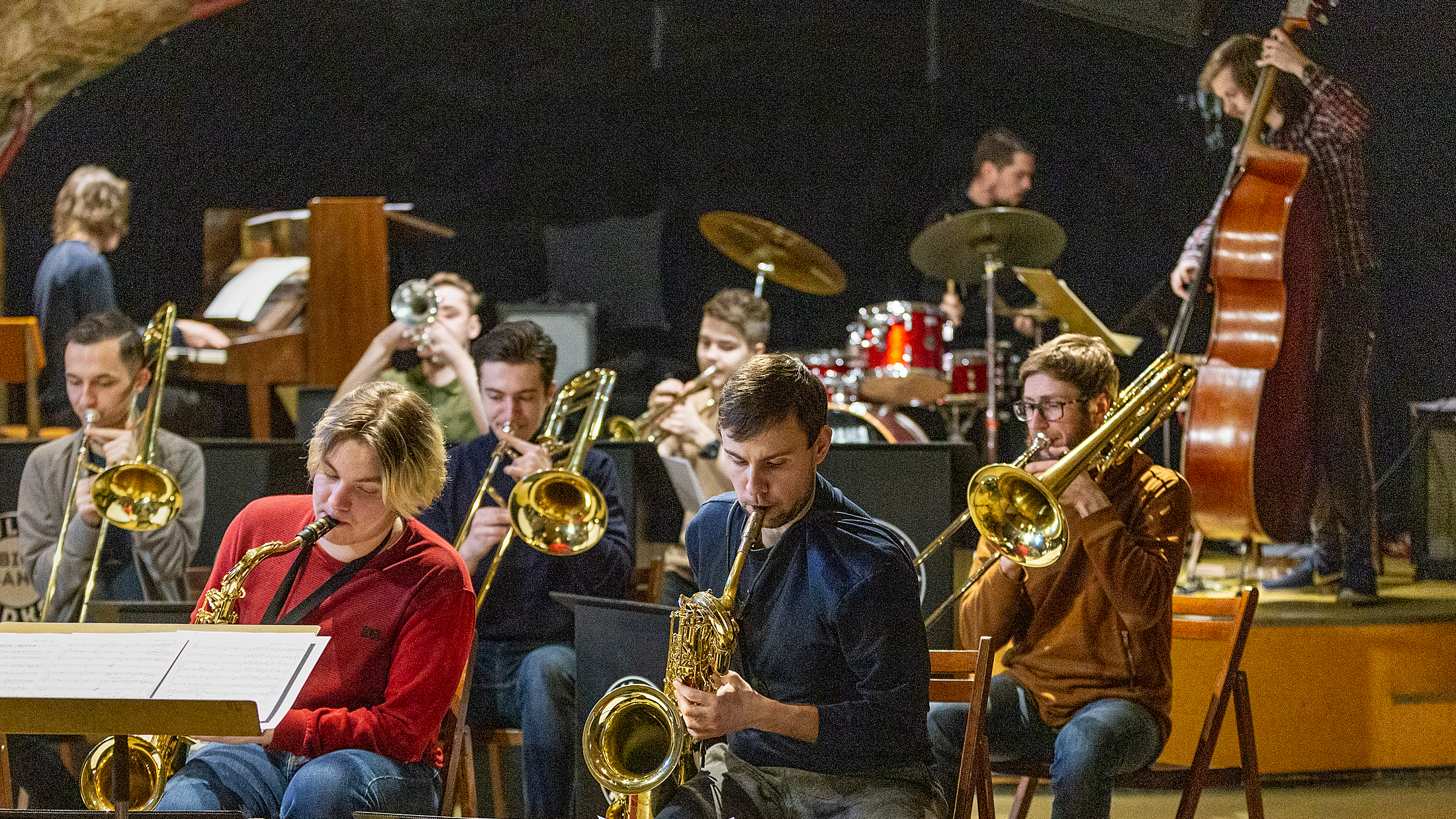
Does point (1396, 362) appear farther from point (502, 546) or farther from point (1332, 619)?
point (502, 546)

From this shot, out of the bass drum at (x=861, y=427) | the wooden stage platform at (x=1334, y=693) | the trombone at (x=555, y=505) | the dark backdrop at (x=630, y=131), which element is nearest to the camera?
the trombone at (x=555, y=505)

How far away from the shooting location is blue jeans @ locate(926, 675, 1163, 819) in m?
2.54

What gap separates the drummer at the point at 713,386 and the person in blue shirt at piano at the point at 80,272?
8.80ft

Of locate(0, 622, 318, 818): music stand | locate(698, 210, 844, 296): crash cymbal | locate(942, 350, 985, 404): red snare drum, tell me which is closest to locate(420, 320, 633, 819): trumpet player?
locate(0, 622, 318, 818): music stand

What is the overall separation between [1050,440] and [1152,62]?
4407 mm

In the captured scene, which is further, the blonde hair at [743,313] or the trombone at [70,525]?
the blonde hair at [743,313]

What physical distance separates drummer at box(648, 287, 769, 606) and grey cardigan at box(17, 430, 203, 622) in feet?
4.87

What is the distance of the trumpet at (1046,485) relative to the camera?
8.45ft

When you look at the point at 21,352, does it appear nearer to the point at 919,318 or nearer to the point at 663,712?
the point at 919,318

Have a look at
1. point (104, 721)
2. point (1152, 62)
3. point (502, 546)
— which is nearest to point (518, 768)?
point (502, 546)

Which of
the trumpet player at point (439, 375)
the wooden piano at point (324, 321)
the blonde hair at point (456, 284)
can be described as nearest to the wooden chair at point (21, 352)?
the wooden piano at point (324, 321)

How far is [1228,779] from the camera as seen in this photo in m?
2.77

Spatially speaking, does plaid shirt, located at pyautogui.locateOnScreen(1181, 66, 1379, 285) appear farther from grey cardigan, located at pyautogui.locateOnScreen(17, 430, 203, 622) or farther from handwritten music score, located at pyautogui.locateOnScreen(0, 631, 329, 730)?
handwritten music score, located at pyautogui.locateOnScreen(0, 631, 329, 730)

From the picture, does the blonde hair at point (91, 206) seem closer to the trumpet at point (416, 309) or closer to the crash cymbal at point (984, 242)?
the trumpet at point (416, 309)
